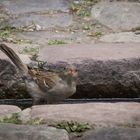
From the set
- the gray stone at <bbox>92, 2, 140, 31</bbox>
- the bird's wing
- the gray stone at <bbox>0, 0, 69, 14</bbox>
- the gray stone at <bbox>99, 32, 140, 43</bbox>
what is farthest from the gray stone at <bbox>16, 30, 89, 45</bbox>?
the bird's wing

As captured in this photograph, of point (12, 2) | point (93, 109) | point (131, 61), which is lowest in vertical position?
point (12, 2)

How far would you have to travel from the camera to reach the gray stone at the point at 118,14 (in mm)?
5811

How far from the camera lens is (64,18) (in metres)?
5.94

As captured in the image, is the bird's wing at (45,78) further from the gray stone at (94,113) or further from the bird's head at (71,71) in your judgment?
the gray stone at (94,113)

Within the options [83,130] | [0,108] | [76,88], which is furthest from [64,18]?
[83,130]

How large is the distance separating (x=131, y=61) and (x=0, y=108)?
4.82ft

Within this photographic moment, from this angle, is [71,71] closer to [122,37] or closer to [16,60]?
[16,60]

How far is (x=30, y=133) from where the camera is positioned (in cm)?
288

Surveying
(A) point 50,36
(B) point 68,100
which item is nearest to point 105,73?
(B) point 68,100

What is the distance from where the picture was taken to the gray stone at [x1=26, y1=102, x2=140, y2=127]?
124 inches

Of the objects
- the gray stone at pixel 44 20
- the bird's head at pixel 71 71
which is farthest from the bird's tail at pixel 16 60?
the gray stone at pixel 44 20

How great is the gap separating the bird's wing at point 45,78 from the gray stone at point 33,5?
1947mm

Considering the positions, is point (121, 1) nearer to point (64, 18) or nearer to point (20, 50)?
point (64, 18)

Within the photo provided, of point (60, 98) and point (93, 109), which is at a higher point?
point (93, 109)
